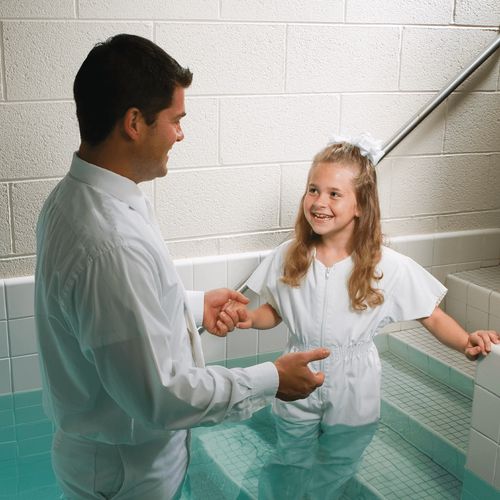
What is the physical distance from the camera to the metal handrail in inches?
→ 111

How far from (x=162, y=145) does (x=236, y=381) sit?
49 centimetres

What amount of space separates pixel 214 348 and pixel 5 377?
2.75ft

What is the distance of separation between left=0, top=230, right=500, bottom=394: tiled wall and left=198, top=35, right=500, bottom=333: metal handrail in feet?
0.40

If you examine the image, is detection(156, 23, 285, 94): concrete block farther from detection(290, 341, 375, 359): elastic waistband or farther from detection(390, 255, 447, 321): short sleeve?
detection(290, 341, 375, 359): elastic waistband

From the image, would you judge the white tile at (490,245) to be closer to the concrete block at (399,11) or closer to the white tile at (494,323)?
the white tile at (494,323)

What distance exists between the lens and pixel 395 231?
3.19m

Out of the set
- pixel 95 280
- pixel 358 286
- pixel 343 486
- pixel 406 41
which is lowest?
pixel 343 486

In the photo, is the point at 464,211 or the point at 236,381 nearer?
the point at 236,381

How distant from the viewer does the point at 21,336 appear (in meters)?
2.51

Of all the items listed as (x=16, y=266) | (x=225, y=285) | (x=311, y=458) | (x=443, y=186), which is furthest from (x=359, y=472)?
(x=443, y=186)

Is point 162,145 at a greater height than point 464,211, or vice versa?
point 162,145

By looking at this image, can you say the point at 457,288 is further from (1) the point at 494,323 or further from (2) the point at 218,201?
(2) the point at 218,201

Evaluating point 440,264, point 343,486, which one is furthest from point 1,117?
point 440,264

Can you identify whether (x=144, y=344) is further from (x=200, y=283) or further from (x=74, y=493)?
(x=200, y=283)
